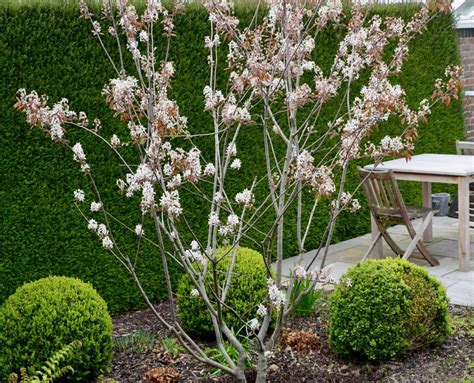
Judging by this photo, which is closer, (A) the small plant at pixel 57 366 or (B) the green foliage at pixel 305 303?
(A) the small plant at pixel 57 366

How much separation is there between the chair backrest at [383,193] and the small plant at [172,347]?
7.57 ft

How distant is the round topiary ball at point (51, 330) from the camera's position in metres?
4.11

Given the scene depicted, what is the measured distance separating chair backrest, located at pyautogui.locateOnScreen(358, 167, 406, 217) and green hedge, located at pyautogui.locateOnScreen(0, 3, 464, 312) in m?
1.38

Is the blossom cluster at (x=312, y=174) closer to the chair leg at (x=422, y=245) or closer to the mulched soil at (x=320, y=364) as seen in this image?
the mulched soil at (x=320, y=364)

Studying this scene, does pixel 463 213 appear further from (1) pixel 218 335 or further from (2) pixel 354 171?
(1) pixel 218 335

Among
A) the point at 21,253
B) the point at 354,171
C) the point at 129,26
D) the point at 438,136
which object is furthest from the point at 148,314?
the point at 438,136

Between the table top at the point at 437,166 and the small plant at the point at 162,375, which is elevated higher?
the table top at the point at 437,166

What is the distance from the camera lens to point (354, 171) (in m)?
8.00

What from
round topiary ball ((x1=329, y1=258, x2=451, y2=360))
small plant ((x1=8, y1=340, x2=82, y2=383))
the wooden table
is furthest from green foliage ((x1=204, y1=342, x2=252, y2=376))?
the wooden table

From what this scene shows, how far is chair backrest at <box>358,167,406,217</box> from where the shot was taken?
20.3 feet

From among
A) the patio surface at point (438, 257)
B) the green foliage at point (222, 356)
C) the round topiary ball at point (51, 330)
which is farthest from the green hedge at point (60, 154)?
the patio surface at point (438, 257)

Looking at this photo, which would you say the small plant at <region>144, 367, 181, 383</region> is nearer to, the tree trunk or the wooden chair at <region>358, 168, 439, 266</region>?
the tree trunk

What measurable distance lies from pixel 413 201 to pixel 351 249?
5.92 feet

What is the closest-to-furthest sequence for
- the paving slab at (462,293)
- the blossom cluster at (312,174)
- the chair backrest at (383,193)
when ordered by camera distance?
the blossom cluster at (312,174)
the paving slab at (462,293)
the chair backrest at (383,193)
